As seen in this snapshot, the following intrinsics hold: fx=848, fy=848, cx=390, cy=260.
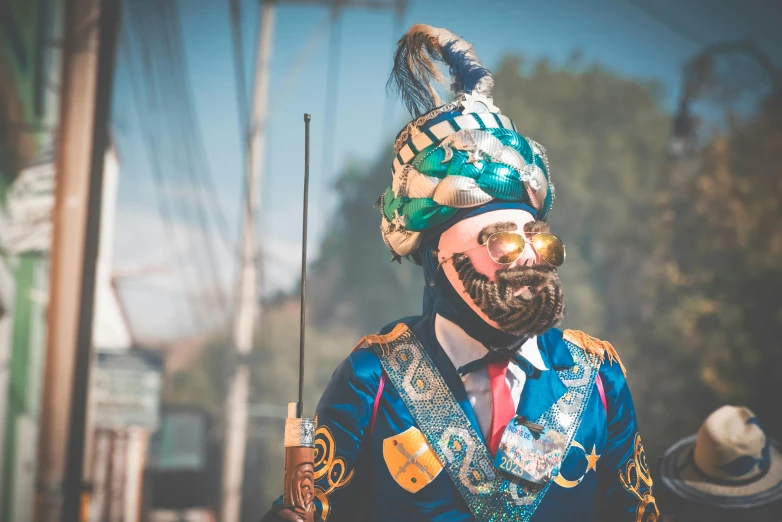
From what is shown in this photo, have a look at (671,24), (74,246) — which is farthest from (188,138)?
(671,24)

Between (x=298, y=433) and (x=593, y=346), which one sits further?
(x=593, y=346)

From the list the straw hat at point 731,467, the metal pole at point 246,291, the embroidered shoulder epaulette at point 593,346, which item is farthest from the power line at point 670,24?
the embroidered shoulder epaulette at point 593,346

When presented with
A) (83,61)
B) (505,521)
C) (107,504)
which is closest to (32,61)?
(83,61)

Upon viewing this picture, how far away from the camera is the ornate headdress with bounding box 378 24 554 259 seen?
2.19 metres

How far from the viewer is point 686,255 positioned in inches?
545

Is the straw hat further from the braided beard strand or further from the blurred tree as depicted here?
the blurred tree

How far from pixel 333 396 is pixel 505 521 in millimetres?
534

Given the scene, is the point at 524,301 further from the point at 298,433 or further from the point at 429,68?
the point at 429,68

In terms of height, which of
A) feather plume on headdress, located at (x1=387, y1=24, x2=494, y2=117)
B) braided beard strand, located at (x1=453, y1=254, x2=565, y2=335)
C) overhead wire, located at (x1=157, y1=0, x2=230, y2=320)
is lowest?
braided beard strand, located at (x1=453, y1=254, x2=565, y2=335)

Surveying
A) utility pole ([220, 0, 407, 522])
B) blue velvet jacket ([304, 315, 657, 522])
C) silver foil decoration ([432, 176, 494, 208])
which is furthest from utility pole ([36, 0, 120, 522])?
utility pole ([220, 0, 407, 522])

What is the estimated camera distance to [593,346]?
237 cm

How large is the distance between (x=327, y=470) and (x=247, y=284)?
921 cm

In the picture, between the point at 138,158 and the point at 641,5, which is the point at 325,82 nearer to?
the point at 138,158

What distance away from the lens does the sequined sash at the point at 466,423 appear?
2094 mm
